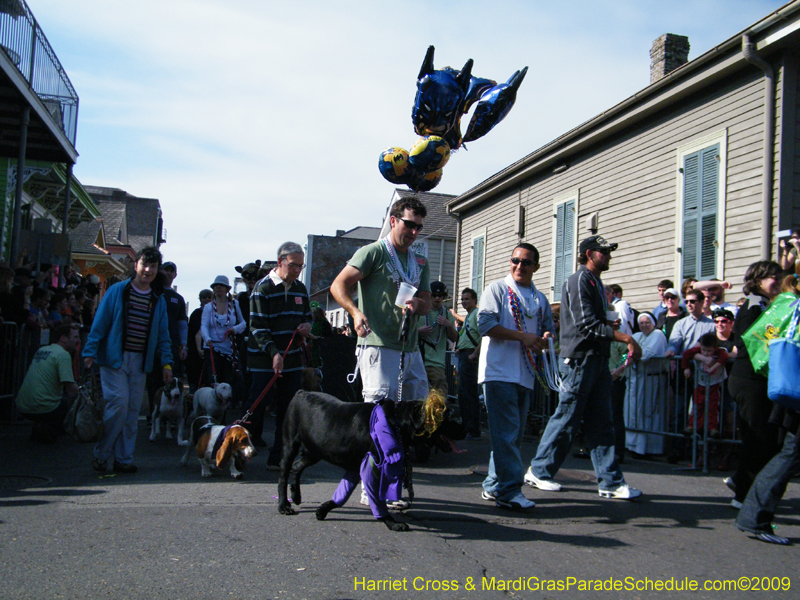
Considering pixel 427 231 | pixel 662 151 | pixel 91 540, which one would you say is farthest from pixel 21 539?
pixel 427 231

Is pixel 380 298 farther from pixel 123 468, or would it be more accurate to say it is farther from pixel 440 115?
pixel 440 115

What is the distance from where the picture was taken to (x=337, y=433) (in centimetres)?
421

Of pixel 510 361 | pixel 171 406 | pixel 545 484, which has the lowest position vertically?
pixel 545 484

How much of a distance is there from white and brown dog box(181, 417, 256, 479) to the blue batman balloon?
3409 mm

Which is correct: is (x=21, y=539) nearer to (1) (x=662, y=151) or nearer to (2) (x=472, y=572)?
(2) (x=472, y=572)

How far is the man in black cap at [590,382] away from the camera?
5.40m

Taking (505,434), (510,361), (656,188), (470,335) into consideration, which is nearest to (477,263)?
(656,188)

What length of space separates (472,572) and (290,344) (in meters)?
3.27

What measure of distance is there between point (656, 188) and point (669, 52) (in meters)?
4.24

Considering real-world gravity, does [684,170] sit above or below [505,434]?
above

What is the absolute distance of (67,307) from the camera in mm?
12117

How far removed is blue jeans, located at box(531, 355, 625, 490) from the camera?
541cm

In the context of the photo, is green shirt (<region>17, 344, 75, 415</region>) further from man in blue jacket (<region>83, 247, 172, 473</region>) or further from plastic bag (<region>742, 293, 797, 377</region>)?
plastic bag (<region>742, 293, 797, 377</region>)

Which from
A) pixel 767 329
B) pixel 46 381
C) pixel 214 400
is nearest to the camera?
pixel 767 329
